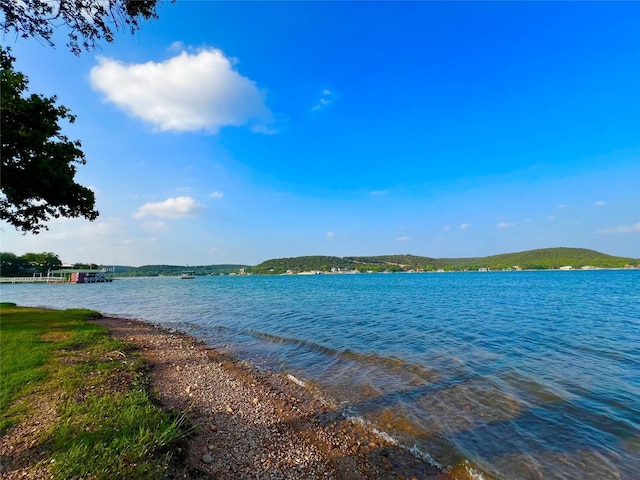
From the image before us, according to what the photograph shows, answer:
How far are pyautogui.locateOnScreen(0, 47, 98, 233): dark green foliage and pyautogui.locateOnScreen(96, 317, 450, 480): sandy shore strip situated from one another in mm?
11209

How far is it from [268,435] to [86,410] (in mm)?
3687

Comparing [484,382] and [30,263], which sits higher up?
[30,263]

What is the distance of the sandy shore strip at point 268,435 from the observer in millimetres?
4898

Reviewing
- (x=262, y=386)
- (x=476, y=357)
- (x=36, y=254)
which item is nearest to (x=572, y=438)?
(x=476, y=357)

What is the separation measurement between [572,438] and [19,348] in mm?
17358

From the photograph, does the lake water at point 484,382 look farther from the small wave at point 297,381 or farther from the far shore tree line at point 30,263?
the far shore tree line at point 30,263

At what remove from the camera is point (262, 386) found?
9305 mm

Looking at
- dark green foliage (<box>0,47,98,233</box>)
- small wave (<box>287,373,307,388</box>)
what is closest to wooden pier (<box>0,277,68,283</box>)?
dark green foliage (<box>0,47,98,233</box>)

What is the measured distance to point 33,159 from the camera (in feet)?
44.1

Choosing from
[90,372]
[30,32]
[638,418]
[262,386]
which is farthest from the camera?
[262,386]

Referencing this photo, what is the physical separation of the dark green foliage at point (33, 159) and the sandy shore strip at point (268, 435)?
11.2m

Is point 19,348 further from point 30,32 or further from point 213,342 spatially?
point 30,32

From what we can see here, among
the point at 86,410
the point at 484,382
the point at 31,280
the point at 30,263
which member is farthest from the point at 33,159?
the point at 30,263

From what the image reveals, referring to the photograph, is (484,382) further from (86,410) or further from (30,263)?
(30,263)
